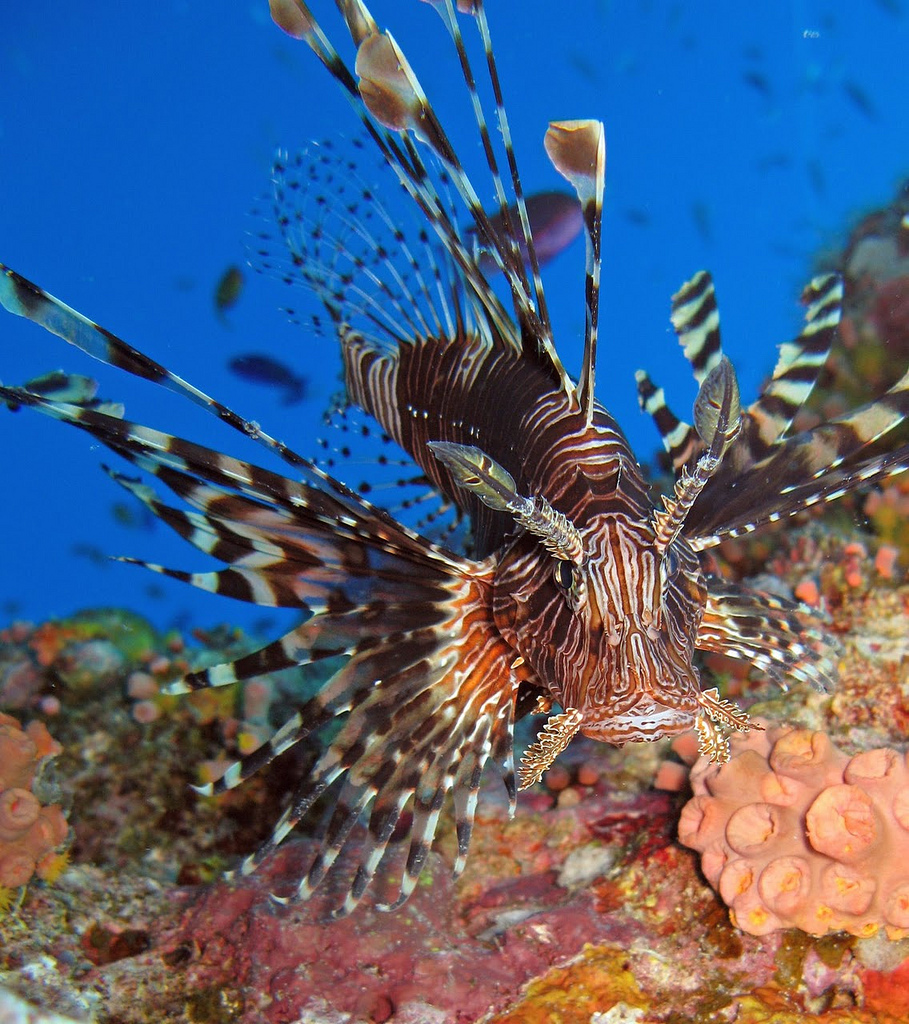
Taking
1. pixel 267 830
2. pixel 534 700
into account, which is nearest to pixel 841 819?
pixel 534 700

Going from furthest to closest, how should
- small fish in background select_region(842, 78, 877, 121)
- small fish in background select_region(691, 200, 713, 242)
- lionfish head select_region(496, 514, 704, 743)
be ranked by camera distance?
small fish in background select_region(691, 200, 713, 242) → small fish in background select_region(842, 78, 877, 121) → lionfish head select_region(496, 514, 704, 743)

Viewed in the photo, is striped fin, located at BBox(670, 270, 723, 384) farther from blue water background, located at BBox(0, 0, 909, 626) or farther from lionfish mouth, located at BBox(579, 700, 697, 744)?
blue water background, located at BBox(0, 0, 909, 626)

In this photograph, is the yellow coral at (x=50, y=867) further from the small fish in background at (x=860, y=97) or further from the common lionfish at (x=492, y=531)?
the small fish in background at (x=860, y=97)

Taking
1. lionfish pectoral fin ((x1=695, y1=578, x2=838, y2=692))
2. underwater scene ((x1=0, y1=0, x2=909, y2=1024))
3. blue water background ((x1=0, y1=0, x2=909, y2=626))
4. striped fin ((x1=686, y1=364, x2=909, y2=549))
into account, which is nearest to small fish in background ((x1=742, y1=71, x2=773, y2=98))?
blue water background ((x1=0, y1=0, x2=909, y2=626))

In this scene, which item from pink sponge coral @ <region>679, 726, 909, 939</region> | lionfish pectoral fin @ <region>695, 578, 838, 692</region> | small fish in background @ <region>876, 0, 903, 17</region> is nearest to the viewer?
pink sponge coral @ <region>679, 726, 909, 939</region>

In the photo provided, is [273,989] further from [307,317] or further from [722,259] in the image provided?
[722,259]

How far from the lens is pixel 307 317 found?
4.37 m

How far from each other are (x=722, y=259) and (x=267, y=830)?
13.1 m

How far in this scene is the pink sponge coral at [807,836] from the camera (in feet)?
7.25

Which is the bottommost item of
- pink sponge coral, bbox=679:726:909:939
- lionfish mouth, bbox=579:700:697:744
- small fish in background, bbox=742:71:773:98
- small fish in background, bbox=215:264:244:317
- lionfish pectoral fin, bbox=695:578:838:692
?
pink sponge coral, bbox=679:726:909:939

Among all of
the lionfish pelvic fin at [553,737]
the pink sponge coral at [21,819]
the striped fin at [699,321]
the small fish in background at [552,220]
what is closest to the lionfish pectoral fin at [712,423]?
the lionfish pelvic fin at [553,737]

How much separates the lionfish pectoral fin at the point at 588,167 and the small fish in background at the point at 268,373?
15.6ft

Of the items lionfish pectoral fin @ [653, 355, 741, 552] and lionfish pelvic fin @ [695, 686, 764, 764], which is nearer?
lionfish pectoral fin @ [653, 355, 741, 552]

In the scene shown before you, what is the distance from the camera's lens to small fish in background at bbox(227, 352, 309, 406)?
661 centimetres
